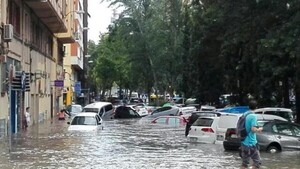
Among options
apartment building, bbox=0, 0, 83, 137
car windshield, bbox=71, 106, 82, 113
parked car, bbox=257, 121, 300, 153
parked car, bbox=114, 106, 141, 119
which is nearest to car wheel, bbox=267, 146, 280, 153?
parked car, bbox=257, 121, 300, 153

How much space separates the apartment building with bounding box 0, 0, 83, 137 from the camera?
94.1 ft

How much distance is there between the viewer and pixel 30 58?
3884 centimetres

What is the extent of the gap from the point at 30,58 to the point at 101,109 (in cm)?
1134

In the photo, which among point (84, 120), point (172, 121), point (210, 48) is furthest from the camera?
point (210, 48)

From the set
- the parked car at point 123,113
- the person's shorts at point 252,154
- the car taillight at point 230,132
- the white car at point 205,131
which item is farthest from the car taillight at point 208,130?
the parked car at point 123,113

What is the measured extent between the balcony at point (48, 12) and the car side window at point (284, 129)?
18065mm

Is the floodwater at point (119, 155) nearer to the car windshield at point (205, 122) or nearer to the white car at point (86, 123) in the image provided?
the car windshield at point (205, 122)

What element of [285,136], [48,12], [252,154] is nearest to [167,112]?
[48,12]

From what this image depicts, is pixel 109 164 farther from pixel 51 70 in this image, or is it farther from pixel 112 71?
pixel 112 71

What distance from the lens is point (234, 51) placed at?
143 feet

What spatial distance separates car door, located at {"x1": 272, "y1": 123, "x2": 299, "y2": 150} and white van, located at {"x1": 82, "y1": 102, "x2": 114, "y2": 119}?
2677 centimetres

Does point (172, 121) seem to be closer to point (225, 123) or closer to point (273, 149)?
point (225, 123)

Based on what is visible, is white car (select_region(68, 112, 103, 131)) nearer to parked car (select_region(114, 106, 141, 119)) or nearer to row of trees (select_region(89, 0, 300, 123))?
row of trees (select_region(89, 0, 300, 123))

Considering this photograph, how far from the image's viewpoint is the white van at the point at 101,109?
1870 inches
